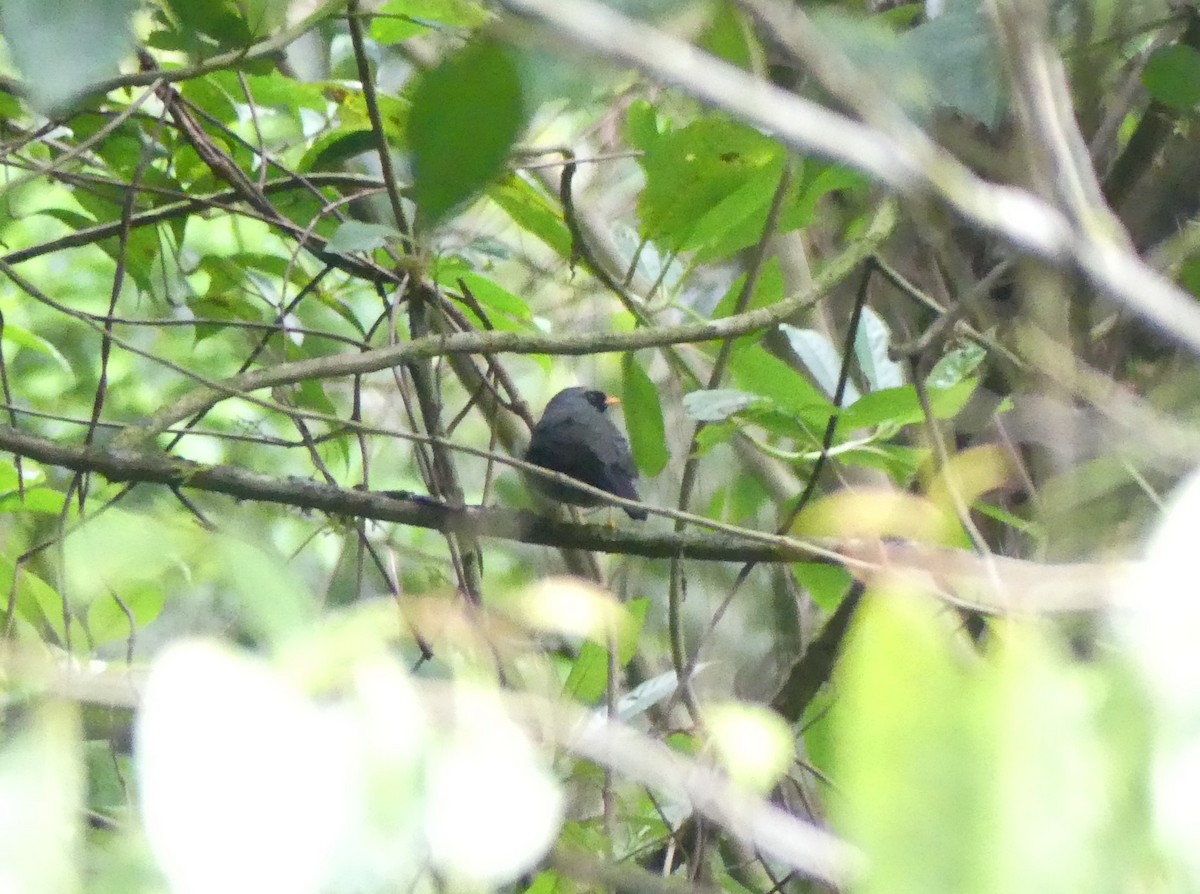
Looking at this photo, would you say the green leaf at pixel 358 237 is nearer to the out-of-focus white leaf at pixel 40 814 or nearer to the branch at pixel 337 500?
the branch at pixel 337 500

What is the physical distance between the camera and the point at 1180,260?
1.19 meters

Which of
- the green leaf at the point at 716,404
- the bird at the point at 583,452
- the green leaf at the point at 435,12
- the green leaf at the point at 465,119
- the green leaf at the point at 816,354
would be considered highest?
the green leaf at the point at 435,12

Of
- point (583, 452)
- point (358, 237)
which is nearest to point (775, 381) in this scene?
point (358, 237)

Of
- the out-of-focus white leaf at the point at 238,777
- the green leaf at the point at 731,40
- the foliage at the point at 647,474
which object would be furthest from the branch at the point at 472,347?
the out-of-focus white leaf at the point at 238,777

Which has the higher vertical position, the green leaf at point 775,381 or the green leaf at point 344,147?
the green leaf at point 344,147

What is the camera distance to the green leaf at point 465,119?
0.41m

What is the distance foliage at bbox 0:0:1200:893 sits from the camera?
0.29m

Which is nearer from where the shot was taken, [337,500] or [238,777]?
[238,777]

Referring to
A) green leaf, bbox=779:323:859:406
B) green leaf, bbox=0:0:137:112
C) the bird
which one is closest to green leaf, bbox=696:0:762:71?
green leaf, bbox=0:0:137:112

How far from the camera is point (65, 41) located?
0.44 m

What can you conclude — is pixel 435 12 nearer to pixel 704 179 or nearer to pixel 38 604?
pixel 704 179

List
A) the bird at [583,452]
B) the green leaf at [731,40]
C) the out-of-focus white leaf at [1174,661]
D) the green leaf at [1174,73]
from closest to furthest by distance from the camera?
the out-of-focus white leaf at [1174,661]
the green leaf at [731,40]
the green leaf at [1174,73]
the bird at [583,452]

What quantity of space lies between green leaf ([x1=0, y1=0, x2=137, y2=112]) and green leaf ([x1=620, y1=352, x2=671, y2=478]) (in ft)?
3.22

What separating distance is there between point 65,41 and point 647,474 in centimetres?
119
